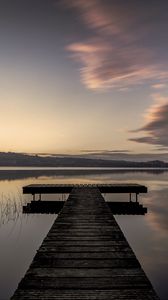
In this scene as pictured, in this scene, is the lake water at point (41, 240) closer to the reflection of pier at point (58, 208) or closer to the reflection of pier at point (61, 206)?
the reflection of pier at point (58, 208)

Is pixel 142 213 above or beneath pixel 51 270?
beneath

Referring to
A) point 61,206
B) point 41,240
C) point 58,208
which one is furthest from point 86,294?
point 61,206

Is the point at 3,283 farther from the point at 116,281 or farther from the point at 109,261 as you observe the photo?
the point at 116,281

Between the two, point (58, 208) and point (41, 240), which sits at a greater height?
point (58, 208)

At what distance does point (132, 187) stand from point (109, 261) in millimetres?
15994

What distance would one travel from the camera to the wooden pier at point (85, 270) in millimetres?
3816

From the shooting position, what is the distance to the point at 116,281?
421cm

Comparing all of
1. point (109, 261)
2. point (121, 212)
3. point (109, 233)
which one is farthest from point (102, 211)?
point (121, 212)

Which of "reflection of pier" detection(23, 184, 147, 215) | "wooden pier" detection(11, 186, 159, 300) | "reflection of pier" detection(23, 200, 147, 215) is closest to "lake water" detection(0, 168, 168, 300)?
"reflection of pier" detection(23, 200, 147, 215)

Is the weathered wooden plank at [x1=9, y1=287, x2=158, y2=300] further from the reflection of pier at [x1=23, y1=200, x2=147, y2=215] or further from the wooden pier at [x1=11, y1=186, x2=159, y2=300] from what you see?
the reflection of pier at [x1=23, y1=200, x2=147, y2=215]

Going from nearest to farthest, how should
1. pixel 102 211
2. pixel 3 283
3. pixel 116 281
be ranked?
pixel 116 281
pixel 3 283
pixel 102 211

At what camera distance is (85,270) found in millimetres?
4613

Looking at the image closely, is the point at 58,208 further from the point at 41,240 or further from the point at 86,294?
the point at 86,294

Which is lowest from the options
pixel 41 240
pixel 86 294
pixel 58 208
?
pixel 41 240
